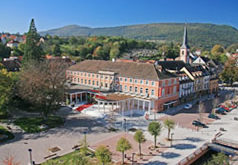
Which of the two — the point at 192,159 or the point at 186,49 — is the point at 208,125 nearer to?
the point at 192,159

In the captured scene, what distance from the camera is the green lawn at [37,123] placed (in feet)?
102

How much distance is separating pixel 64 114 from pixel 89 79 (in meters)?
15.4

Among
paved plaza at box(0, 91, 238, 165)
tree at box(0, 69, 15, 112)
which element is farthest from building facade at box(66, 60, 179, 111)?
tree at box(0, 69, 15, 112)

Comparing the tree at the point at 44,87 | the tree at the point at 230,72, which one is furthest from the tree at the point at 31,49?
Result: the tree at the point at 230,72

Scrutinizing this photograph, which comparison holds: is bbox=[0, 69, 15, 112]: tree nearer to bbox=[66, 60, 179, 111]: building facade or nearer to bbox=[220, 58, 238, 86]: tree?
bbox=[66, 60, 179, 111]: building facade

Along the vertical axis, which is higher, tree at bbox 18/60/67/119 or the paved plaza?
tree at bbox 18/60/67/119

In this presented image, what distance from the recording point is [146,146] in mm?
26453

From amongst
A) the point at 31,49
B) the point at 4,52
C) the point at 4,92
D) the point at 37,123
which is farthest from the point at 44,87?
the point at 4,52

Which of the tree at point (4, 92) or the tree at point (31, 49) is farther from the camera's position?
the tree at point (31, 49)

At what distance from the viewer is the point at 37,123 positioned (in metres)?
33.4

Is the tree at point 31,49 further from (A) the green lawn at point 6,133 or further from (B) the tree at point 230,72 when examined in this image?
(B) the tree at point 230,72

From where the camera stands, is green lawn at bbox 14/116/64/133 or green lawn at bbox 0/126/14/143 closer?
green lawn at bbox 0/126/14/143

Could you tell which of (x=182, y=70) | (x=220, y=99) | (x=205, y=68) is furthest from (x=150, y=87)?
(x=205, y=68)

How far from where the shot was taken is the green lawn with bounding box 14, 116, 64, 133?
102 ft
